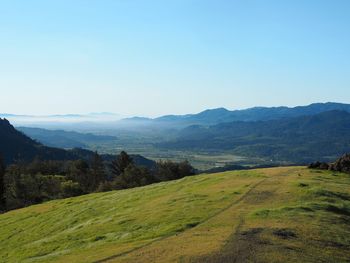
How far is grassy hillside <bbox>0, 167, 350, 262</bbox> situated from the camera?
98.6ft

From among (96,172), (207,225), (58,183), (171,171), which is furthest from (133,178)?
(207,225)

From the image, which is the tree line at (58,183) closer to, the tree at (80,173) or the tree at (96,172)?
the tree at (80,173)

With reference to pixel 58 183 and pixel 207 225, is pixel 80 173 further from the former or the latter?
pixel 207 225

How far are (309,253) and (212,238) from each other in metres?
7.08

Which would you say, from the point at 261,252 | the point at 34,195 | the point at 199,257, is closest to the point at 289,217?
the point at 261,252

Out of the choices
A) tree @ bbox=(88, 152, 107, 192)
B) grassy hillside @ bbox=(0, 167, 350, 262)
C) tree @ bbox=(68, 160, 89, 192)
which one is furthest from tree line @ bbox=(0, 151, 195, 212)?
grassy hillside @ bbox=(0, 167, 350, 262)

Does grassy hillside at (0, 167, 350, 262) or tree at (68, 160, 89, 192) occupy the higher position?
grassy hillside at (0, 167, 350, 262)

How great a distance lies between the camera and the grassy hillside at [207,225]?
3005 cm

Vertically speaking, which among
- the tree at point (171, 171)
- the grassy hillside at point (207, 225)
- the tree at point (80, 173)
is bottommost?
the tree at point (80, 173)

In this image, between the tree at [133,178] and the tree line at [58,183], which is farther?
the tree at [133,178]

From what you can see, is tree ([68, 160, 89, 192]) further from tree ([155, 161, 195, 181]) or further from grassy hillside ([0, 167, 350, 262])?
grassy hillside ([0, 167, 350, 262])

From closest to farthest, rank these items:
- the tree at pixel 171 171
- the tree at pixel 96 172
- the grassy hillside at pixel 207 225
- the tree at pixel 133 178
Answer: the grassy hillside at pixel 207 225
the tree at pixel 133 178
the tree at pixel 171 171
the tree at pixel 96 172

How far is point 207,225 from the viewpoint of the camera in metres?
38.2

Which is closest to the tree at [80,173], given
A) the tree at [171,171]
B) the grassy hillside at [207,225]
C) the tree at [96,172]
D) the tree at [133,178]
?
the tree at [96,172]
